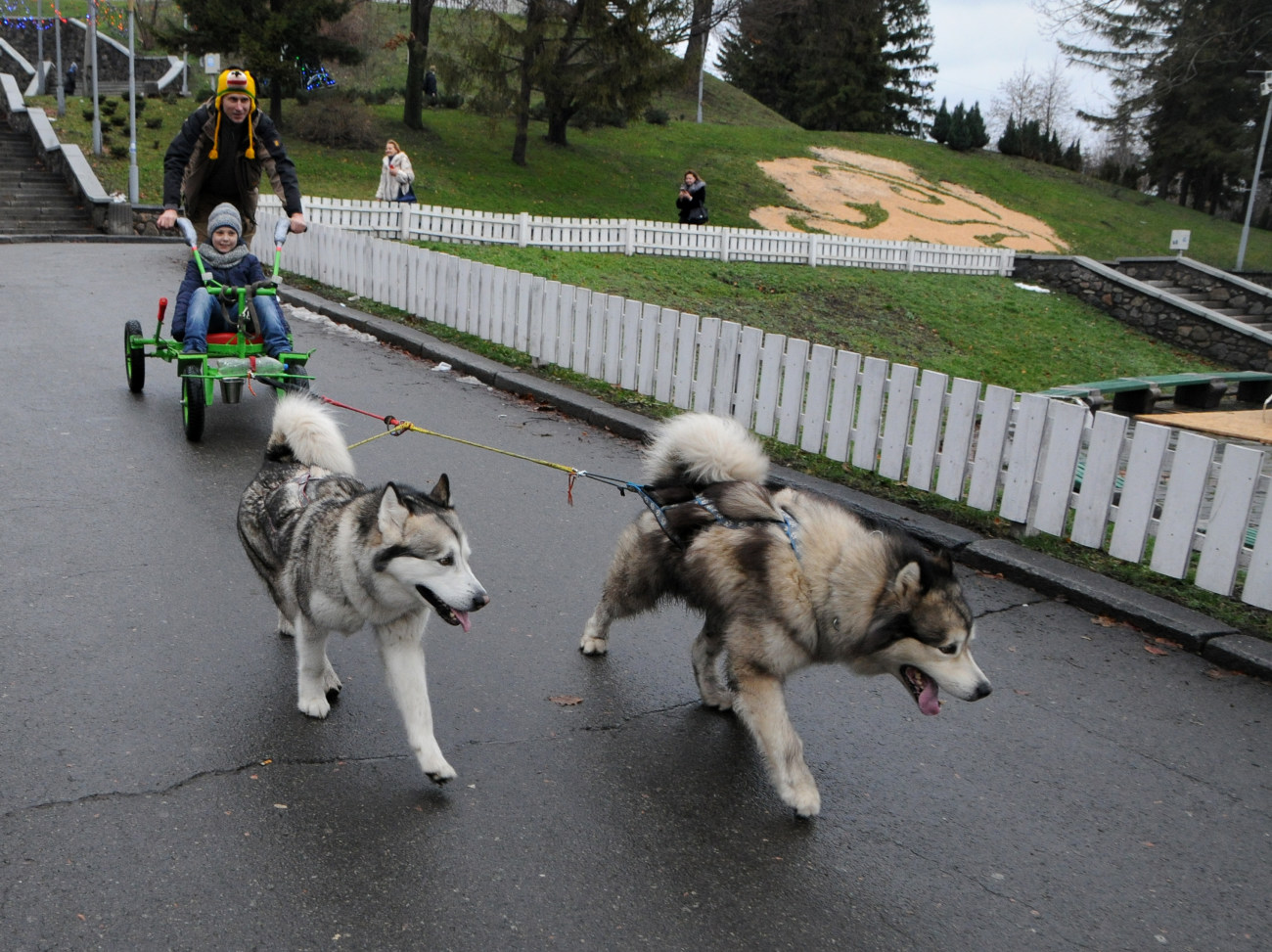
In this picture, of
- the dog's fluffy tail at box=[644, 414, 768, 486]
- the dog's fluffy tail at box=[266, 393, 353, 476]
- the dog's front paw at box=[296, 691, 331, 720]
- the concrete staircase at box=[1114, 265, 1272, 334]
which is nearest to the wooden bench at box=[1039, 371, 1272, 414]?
the dog's fluffy tail at box=[644, 414, 768, 486]

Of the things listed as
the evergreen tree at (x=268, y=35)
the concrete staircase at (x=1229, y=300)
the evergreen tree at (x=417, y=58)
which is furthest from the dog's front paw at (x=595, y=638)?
the evergreen tree at (x=417, y=58)

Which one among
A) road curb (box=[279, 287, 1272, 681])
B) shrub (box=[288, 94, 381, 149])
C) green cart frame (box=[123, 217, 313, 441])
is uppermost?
shrub (box=[288, 94, 381, 149])

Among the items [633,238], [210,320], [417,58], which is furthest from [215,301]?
[417,58]

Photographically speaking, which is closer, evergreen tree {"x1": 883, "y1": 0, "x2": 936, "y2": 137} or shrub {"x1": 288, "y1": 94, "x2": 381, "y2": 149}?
shrub {"x1": 288, "y1": 94, "x2": 381, "y2": 149}

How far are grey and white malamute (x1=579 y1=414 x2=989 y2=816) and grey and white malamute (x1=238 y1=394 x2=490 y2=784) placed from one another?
863 millimetres

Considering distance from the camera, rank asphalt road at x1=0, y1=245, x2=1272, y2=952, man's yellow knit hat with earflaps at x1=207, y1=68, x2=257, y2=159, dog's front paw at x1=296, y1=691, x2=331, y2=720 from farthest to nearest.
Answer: man's yellow knit hat with earflaps at x1=207, y1=68, x2=257, y2=159, dog's front paw at x1=296, y1=691, x2=331, y2=720, asphalt road at x1=0, y1=245, x2=1272, y2=952

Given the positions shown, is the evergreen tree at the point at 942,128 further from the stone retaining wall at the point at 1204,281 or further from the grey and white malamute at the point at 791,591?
the grey and white malamute at the point at 791,591

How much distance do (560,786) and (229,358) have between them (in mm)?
5047

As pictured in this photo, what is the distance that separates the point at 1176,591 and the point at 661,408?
4826 mm

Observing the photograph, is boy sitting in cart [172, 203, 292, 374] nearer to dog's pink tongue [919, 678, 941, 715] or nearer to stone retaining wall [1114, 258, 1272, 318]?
dog's pink tongue [919, 678, 941, 715]

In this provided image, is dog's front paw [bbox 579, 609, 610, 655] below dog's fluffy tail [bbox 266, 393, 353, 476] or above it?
below

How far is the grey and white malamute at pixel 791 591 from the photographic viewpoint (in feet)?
11.1

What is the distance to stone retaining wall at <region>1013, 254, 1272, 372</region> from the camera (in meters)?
23.0

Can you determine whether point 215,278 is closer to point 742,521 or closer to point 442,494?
point 442,494
